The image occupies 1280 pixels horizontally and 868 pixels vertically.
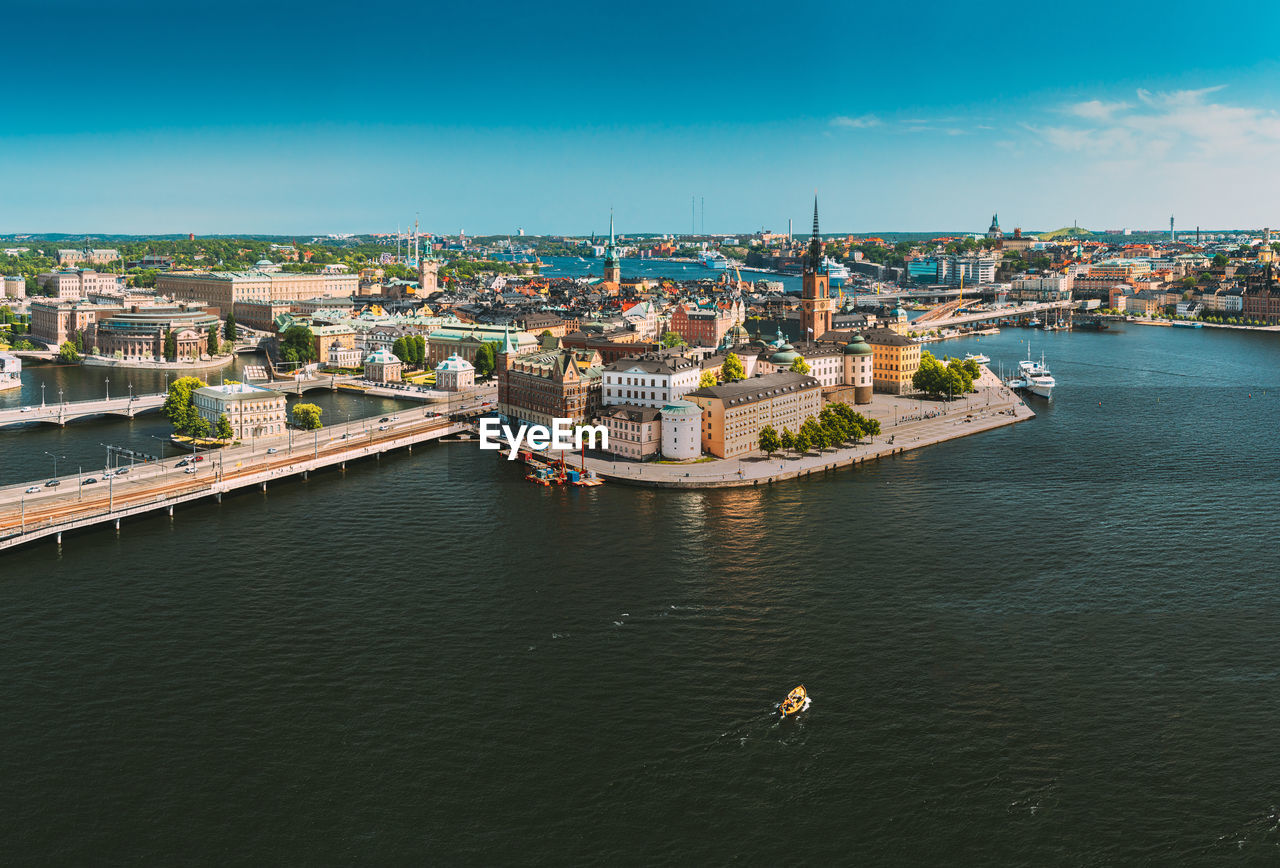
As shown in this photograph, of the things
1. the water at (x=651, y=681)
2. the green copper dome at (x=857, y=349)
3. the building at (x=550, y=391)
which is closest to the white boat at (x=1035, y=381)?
the green copper dome at (x=857, y=349)

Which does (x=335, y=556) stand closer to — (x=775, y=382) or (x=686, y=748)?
(x=686, y=748)

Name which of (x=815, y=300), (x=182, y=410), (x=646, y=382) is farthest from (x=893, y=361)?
(x=182, y=410)

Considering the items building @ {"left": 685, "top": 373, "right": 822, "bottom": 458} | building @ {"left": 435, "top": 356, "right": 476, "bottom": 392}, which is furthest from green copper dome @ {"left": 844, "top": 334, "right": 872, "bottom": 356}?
building @ {"left": 435, "top": 356, "right": 476, "bottom": 392}

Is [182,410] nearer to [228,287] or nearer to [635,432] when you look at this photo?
[635,432]

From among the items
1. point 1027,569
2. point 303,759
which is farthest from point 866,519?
point 303,759

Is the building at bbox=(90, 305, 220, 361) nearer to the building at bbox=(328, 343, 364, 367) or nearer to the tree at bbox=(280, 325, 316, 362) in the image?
the tree at bbox=(280, 325, 316, 362)

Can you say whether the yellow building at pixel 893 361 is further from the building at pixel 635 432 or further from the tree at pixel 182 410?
the tree at pixel 182 410
